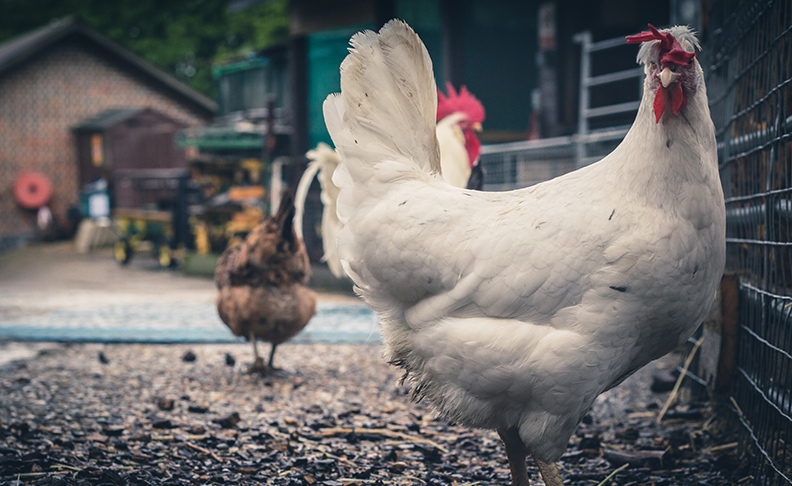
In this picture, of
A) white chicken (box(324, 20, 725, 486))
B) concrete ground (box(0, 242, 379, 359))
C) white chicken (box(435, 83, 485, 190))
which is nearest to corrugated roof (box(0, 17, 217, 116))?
concrete ground (box(0, 242, 379, 359))

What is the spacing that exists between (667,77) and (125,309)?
6.89 meters

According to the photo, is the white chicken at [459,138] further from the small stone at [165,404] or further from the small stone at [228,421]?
the small stone at [165,404]

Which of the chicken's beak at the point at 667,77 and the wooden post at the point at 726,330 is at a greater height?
the chicken's beak at the point at 667,77

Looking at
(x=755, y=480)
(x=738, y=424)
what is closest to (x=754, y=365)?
(x=738, y=424)

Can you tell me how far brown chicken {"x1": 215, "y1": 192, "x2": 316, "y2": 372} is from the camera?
4742mm

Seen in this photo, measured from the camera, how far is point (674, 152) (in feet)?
7.16

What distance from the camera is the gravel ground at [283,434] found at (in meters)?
2.87

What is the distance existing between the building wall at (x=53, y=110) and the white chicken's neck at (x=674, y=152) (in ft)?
72.3

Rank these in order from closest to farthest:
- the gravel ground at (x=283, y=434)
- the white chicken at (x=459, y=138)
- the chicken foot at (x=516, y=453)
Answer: the chicken foot at (x=516, y=453), the gravel ground at (x=283, y=434), the white chicken at (x=459, y=138)

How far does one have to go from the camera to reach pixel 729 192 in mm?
3615

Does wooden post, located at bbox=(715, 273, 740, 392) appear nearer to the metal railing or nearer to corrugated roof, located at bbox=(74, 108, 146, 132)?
the metal railing

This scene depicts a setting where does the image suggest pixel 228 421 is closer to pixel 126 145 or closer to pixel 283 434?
pixel 283 434

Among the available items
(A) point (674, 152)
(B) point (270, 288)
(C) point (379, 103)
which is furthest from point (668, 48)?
(B) point (270, 288)

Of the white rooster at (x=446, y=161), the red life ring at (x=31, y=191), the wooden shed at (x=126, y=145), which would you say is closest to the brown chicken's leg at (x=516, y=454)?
the white rooster at (x=446, y=161)
